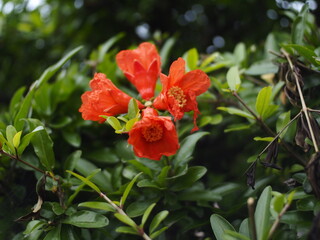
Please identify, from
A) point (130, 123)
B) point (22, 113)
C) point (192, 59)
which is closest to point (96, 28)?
point (192, 59)

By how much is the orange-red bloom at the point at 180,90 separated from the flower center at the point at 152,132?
2.4 inches

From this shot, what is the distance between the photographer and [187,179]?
4.04ft

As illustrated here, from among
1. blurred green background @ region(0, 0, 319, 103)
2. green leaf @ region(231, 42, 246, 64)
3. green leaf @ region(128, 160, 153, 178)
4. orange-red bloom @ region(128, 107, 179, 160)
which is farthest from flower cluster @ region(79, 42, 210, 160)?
blurred green background @ region(0, 0, 319, 103)

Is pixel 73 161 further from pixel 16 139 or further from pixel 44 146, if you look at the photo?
pixel 16 139

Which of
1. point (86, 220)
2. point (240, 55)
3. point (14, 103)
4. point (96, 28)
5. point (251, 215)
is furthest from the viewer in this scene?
point (96, 28)

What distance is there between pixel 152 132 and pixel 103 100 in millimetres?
180

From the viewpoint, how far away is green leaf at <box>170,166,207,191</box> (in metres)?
1.22

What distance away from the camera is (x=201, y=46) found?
7.68 ft

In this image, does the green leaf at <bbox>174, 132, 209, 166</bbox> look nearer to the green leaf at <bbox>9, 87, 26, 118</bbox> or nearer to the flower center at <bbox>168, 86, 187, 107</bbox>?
the flower center at <bbox>168, 86, 187, 107</bbox>

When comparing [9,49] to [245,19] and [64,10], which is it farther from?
[245,19]

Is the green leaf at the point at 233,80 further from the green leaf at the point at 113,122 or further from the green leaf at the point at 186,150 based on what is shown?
the green leaf at the point at 113,122

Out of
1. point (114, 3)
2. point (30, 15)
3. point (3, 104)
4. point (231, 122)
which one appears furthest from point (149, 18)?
point (3, 104)

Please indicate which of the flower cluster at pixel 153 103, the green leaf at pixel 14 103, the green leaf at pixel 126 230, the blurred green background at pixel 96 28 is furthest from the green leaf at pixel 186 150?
the blurred green background at pixel 96 28

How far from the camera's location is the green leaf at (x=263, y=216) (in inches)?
36.4
